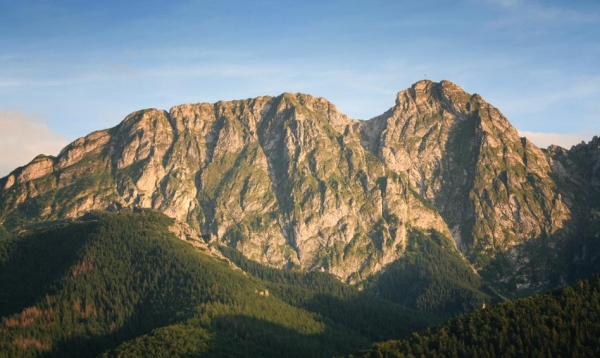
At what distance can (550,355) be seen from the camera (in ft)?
654

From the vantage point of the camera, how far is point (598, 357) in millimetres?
194625

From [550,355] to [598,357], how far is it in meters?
13.2
